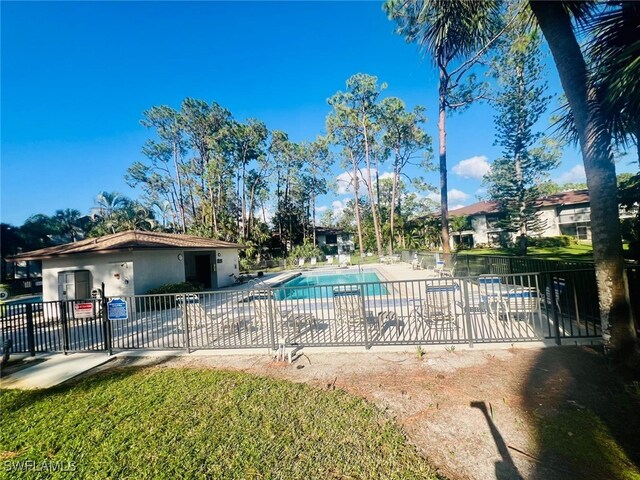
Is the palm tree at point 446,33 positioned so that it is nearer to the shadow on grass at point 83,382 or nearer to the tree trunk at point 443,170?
the tree trunk at point 443,170

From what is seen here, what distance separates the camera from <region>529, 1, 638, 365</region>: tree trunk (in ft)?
12.3

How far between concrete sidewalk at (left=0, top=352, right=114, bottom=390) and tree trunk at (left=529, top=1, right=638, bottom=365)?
8.93 meters

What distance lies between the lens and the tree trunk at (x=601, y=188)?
3.76 meters

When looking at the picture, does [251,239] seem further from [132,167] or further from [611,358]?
[611,358]

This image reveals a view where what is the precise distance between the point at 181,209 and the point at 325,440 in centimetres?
3522

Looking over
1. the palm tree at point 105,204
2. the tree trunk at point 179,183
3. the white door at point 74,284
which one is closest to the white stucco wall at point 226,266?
the white door at point 74,284

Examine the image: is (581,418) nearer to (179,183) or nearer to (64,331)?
(64,331)

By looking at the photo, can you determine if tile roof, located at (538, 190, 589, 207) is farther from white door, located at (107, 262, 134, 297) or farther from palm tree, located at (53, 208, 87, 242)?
palm tree, located at (53, 208, 87, 242)

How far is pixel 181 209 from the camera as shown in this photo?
3275 cm

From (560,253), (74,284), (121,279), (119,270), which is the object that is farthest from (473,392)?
(560,253)

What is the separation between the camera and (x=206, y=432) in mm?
2949

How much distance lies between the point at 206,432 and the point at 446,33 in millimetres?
12441

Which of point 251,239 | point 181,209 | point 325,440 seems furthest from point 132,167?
point 325,440

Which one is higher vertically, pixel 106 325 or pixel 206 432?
pixel 106 325
